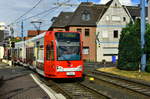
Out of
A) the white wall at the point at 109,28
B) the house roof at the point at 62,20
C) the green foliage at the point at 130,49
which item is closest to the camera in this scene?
the green foliage at the point at 130,49

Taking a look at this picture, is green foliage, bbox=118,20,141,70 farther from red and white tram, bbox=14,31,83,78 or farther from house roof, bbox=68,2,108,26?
house roof, bbox=68,2,108,26

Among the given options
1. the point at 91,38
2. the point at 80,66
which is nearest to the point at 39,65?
the point at 80,66

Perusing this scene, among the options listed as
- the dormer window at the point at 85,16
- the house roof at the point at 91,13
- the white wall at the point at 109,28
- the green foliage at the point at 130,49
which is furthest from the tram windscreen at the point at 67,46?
the dormer window at the point at 85,16

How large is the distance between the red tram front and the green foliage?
9.79 m

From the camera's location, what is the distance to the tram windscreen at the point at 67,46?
1731 centimetres

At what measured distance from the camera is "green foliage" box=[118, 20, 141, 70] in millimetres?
26344

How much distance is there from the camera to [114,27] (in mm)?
56562

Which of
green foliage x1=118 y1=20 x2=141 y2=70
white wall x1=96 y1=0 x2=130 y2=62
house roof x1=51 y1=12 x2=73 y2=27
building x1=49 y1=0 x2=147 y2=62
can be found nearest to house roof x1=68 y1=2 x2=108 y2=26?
building x1=49 y1=0 x2=147 y2=62

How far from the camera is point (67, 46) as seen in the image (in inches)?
687

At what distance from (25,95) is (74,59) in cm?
559

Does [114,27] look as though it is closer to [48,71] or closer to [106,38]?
[106,38]

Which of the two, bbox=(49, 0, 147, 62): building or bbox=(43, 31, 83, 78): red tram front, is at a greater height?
bbox=(49, 0, 147, 62): building

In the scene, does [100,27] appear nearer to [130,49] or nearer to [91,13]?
[91,13]

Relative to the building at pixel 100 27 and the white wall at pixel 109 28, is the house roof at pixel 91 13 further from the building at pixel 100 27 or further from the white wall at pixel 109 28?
the white wall at pixel 109 28
